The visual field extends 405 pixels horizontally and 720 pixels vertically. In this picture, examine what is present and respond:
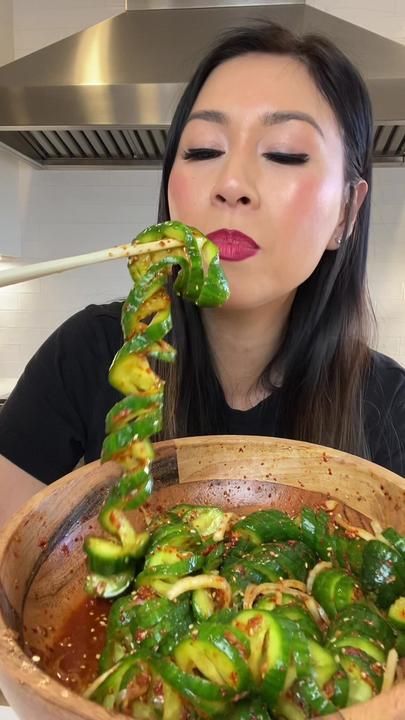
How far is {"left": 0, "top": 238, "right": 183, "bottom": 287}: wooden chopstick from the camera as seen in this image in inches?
12.6

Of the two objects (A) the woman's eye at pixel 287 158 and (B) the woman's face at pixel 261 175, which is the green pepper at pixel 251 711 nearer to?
(B) the woman's face at pixel 261 175

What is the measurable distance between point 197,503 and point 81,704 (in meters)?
0.34

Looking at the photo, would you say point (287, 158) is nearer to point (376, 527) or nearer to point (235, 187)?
point (235, 187)

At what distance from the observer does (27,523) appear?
48cm

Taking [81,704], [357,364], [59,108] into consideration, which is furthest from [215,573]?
[59,108]

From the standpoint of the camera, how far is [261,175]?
0.89 meters

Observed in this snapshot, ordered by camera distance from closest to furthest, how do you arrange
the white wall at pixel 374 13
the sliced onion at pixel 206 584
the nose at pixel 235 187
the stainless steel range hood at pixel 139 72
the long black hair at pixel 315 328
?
the sliced onion at pixel 206 584 → the nose at pixel 235 187 → the long black hair at pixel 315 328 → the stainless steel range hood at pixel 139 72 → the white wall at pixel 374 13

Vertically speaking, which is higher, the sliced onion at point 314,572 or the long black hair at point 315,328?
the long black hair at point 315,328

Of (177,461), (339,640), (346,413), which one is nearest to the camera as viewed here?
(339,640)

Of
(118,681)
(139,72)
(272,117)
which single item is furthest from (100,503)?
(139,72)

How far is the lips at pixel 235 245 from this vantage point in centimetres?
87

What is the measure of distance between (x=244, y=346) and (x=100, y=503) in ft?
2.18

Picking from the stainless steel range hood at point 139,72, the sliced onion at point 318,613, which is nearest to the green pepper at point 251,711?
the sliced onion at point 318,613

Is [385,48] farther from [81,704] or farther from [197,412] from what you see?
[81,704]
